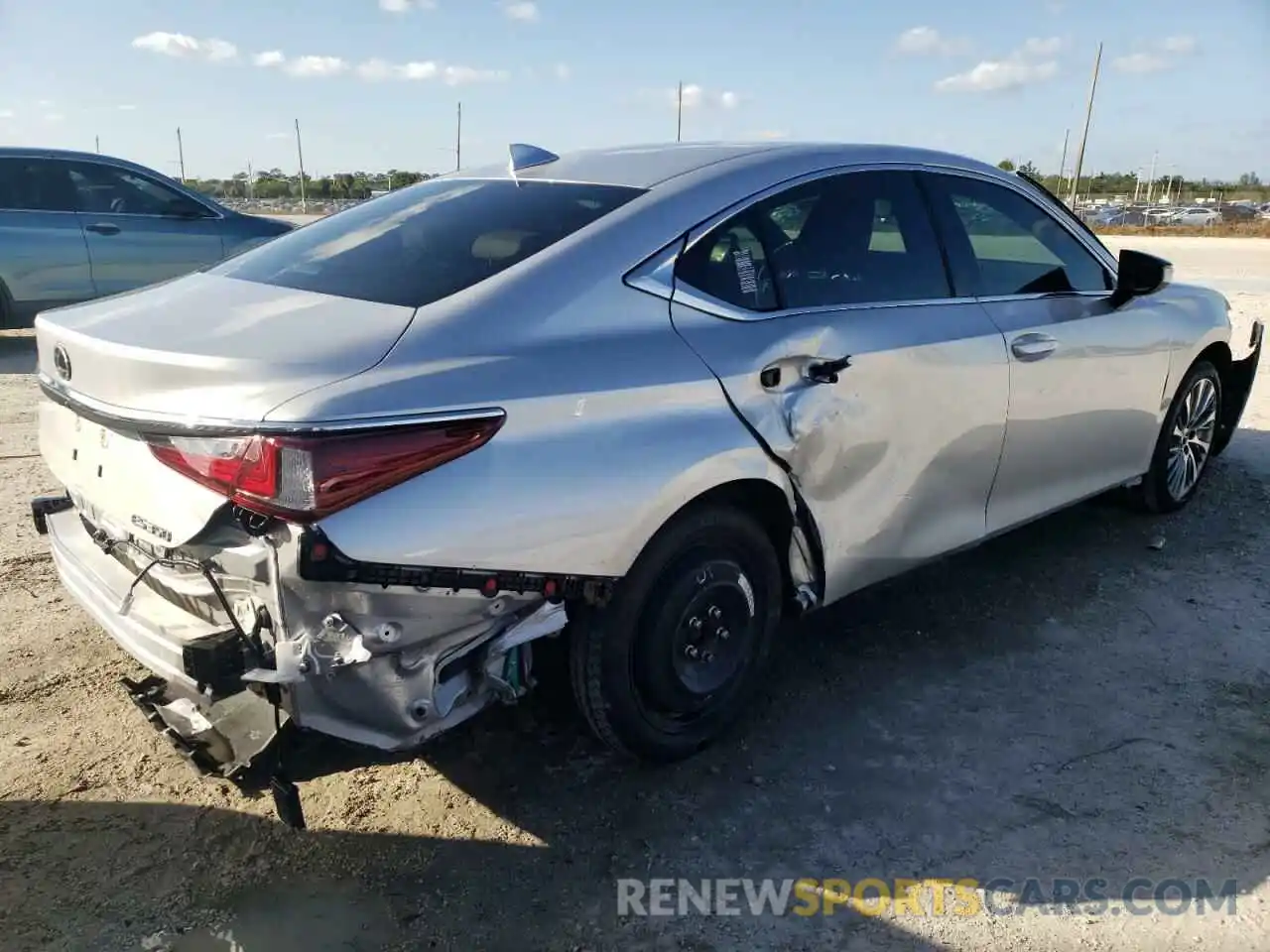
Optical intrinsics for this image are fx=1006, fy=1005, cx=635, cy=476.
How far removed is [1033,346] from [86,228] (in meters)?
8.53

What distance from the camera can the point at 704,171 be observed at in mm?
3004

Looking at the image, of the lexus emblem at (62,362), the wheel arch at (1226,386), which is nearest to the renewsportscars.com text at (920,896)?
the lexus emblem at (62,362)

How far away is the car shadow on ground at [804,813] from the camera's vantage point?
2393 millimetres

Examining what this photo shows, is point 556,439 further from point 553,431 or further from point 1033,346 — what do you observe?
point 1033,346

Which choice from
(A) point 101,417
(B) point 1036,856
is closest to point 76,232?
(A) point 101,417

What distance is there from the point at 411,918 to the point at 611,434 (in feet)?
4.10

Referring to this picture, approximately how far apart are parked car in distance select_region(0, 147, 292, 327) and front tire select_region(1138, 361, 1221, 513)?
7.75 metres

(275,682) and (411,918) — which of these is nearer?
(275,682)

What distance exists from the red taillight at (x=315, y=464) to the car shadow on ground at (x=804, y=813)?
62cm

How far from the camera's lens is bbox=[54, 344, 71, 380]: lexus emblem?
103 inches

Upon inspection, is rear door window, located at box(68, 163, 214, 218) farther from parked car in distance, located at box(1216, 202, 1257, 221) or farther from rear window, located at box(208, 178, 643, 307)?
parked car in distance, located at box(1216, 202, 1257, 221)

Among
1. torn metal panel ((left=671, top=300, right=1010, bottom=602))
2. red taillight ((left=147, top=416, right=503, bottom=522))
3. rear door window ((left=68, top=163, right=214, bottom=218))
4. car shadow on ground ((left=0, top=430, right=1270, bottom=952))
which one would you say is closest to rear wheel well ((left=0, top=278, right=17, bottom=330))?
rear door window ((left=68, top=163, right=214, bottom=218))

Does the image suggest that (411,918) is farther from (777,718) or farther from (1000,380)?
(1000,380)

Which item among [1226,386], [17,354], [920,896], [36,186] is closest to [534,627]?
[920,896]
